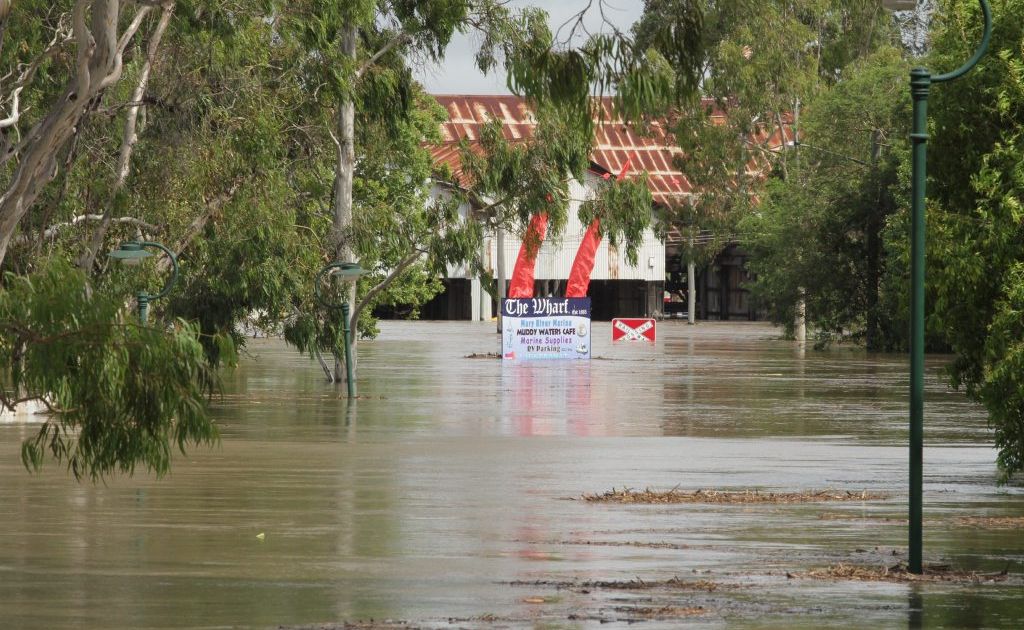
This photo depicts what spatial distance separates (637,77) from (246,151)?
59.8 ft

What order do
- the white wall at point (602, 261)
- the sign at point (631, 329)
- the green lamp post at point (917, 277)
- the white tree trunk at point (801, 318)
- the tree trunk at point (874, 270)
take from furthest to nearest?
the white wall at point (602, 261)
the sign at point (631, 329)
the white tree trunk at point (801, 318)
the tree trunk at point (874, 270)
the green lamp post at point (917, 277)

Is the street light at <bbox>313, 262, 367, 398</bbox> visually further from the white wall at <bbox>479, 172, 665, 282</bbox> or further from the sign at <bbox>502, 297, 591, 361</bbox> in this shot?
the white wall at <bbox>479, 172, 665, 282</bbox>

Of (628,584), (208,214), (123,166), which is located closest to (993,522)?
(628,584)

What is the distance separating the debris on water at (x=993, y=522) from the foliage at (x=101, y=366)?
7429mm

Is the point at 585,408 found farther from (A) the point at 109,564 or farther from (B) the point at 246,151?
(A) the point at 109,564

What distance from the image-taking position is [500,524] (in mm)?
14586

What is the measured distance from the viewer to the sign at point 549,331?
160 ft

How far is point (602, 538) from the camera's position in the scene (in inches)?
540

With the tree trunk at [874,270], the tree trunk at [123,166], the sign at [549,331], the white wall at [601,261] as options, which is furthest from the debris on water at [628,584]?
the white wall at [601,261]

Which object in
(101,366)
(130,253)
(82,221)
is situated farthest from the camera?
(82,221)

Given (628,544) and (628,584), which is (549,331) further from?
(628,584)

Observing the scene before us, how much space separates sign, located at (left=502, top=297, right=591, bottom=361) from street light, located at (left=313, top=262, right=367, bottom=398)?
43.1ft

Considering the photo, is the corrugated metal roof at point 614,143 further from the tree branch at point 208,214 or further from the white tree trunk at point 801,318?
the tree branch at point 208,214

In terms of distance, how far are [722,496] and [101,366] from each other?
8.48 m
